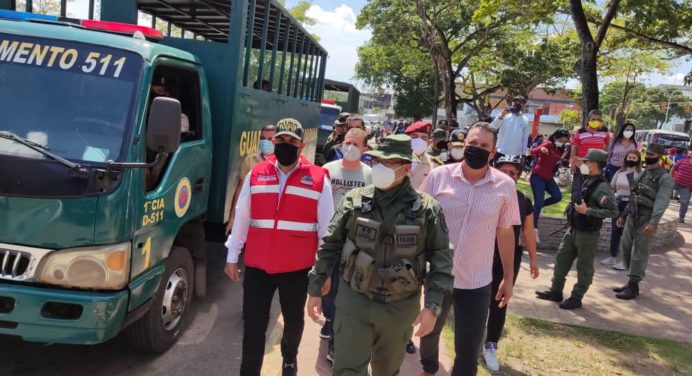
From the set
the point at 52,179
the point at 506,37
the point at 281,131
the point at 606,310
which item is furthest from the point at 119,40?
the point at 506,37

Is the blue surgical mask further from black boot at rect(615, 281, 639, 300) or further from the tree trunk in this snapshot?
the tree trunk

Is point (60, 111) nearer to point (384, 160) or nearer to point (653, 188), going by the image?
point (384, 160)

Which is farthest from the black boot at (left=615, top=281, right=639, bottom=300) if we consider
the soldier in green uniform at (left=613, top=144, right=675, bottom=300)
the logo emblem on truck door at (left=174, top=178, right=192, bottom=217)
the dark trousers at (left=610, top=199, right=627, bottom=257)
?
the logo emblem on truck door at (left=174, top=178, right=192, bottom=217)

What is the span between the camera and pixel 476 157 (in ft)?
9.98

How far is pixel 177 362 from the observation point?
3.69 m

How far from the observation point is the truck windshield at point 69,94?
3.08 m

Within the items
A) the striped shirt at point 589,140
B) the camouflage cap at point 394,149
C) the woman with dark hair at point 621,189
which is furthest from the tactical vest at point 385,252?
the striped shirt at point 589,140

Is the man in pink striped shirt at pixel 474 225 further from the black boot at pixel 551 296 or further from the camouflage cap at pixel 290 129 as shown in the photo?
the black boot at pixel 551 296

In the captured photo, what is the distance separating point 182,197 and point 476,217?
2.15 meters

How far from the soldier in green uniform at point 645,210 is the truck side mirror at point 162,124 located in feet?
17.0

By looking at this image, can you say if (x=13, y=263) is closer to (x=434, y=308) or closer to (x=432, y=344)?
(x=434, y=308)

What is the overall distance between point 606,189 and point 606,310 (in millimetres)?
1453

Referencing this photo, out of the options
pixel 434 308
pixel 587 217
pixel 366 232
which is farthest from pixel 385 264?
pixel 587 217

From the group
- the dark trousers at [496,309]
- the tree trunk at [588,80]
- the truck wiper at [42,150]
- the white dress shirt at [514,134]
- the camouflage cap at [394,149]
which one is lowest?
the dark trousers at [496,309]
